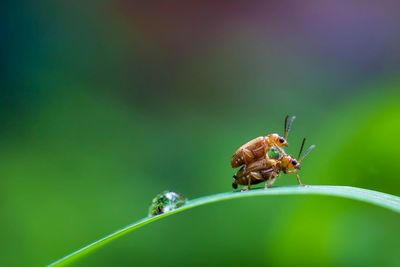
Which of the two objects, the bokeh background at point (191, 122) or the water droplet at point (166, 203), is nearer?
the water droplet at point (166, 203)

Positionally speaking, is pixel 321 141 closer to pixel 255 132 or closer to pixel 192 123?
pixel 255 132

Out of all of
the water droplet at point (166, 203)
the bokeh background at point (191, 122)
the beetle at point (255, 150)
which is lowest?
the water droplet at point (166, 203)

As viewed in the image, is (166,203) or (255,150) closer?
(166,203)

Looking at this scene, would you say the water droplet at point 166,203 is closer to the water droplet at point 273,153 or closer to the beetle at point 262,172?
the beetle at point 262,172

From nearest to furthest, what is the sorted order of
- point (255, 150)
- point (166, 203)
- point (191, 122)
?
point (166, 203), point (255, 150), point (191, 122)

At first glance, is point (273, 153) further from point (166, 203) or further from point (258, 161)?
point (166, 203)

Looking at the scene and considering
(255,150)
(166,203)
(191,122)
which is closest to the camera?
(166,203)

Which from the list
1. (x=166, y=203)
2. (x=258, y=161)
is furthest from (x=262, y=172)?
(x=166, y=203)

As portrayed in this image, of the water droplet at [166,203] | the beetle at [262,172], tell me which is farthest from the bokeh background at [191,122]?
the water droplet at [166,203]
